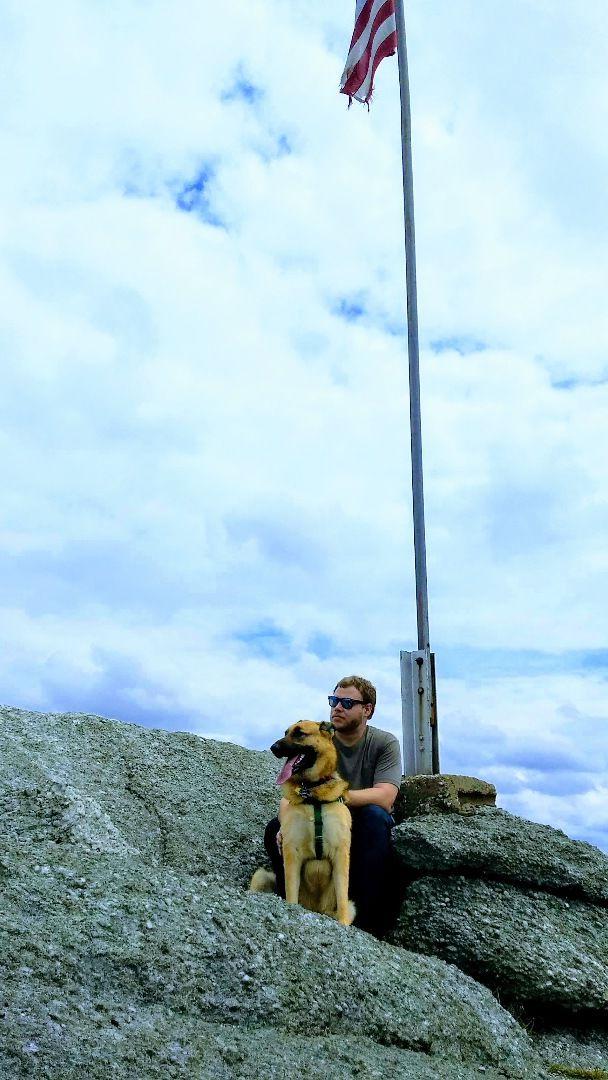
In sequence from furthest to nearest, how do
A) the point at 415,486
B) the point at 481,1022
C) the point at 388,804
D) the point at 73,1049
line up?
the point at 415,486 < the point at 388,804 < the point at 481,1022 < the point at 73,1049

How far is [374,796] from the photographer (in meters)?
7.62

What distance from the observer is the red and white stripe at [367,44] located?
40.7ft

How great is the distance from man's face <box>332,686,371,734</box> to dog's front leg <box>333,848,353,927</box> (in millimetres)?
1109

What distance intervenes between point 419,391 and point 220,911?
689cm

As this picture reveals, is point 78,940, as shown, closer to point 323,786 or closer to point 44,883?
point 44,883

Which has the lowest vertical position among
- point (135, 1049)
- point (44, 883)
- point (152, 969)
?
point (135, 1049)

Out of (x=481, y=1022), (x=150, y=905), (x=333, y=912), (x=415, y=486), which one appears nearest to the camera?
(x=150, y=905)

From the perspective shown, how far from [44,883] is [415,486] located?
640 cm

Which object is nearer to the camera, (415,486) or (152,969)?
(152,969)

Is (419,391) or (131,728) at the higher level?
(419,391)

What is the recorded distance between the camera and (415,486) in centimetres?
1101

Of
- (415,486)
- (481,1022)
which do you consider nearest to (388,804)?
(481,1022)

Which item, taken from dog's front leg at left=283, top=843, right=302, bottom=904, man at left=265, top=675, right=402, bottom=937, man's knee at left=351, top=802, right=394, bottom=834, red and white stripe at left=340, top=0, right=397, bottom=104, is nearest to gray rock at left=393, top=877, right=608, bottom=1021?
man at left=265, top=675, right=402, bottom=937

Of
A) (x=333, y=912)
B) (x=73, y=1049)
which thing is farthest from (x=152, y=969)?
(x=333, y=912)
